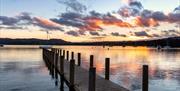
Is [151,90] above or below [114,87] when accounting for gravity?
below

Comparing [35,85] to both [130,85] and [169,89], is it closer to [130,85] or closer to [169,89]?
[130,85]

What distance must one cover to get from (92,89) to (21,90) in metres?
11.5

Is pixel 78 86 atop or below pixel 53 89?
atop

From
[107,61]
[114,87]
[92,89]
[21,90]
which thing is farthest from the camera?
[21,90]

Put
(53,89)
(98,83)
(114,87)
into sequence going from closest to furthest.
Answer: (114,87), (98,83), (53,89)

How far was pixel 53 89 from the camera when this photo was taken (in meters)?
23.4

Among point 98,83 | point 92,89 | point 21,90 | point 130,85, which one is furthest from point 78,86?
point 130,85

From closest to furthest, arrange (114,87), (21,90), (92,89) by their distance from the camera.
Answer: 1. (92,89)
2. (114,87)
3. (21,90)

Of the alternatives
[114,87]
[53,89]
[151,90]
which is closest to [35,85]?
[53,89]

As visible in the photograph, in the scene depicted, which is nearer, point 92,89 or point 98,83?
point 92,89

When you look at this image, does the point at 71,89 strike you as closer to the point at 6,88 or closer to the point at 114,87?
the point at 114,87

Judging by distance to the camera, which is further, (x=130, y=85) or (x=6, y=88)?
(x=130, y=85)

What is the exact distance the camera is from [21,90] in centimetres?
2189

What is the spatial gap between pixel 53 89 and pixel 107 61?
631 centimetres
